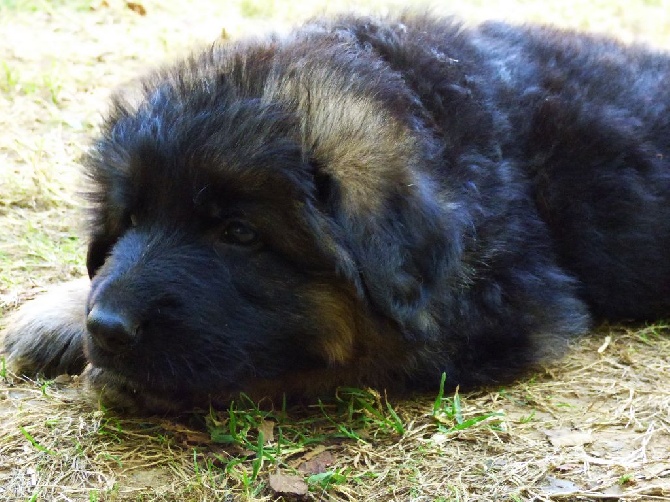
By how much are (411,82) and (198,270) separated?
52.5 inches

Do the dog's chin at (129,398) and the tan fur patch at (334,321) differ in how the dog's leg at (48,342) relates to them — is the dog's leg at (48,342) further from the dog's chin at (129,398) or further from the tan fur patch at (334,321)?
the tan fur patch at (334,321)

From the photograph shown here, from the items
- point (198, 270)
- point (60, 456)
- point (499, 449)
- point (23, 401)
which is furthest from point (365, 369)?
point (23, 401)

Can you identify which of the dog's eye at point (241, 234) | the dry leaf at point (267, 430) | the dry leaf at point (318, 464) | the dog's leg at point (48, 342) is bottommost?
the dog's leg at point (48, 342)

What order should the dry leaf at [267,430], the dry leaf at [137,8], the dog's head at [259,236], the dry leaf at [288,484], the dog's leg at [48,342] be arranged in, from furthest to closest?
1. the dry leaf at [137,8]
2. the dog's leg at [48,342]
3. the dry leaf at [267,430]
4. the dog's head at [259,236]
5. the dry leaf at [288,484]

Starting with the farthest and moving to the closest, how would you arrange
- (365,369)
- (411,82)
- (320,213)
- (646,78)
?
(646,78) → (411,82) → (365,369) → (320,213)

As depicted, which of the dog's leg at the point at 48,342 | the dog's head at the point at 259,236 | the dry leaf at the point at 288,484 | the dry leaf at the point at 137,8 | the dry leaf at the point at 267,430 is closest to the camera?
the dry leaf at the point at 288,484

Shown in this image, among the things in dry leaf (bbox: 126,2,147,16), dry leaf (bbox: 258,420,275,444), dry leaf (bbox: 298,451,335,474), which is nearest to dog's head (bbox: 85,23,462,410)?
dry leaf (bbox: 258,420,275,444)

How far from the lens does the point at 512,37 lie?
14.3 feet

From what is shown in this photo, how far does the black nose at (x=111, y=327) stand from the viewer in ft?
8.93

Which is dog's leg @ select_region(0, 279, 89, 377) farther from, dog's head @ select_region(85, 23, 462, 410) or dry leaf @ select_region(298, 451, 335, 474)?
dry leaf @ select_region(298, 451, 335, 474)

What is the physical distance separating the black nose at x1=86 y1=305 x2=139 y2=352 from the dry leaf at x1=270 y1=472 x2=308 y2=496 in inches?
27.0

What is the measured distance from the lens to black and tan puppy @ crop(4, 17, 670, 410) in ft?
9.43

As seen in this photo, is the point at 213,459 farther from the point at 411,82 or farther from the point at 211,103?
the point at 411,82

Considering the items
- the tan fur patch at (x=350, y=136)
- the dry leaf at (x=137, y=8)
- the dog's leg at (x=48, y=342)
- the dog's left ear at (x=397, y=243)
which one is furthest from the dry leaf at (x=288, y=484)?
the dry leaf at (x=137, y=8)
